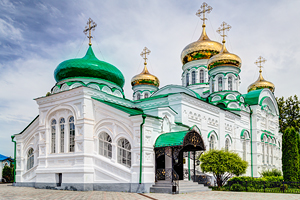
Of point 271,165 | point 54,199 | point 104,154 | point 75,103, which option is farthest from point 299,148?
point 54,199

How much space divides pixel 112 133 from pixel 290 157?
8.61 metres

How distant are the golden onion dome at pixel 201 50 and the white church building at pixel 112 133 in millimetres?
3437

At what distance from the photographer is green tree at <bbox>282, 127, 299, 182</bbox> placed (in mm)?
14656

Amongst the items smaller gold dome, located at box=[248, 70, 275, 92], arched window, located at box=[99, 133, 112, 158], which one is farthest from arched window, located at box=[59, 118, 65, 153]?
smaller gold dome, located at box=[248, 70, 275, 92]

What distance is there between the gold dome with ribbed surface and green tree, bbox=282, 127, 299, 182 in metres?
14.8

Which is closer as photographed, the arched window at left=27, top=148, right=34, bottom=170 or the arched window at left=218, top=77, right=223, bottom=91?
the arched window at left=27, top=148, right=34, bottom=170

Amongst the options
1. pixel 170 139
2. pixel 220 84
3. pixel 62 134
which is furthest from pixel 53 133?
pixel 220 84

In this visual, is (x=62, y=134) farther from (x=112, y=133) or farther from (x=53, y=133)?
(x=112, y=133)

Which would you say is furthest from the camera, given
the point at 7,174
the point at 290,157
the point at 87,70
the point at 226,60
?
the point at 226,60

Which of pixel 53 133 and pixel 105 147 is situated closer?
pixel 105 147

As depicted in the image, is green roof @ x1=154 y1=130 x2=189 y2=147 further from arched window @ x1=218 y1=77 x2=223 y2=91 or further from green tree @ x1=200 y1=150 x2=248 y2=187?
arched window @ x1=218 y1=77 x2=223 y2=91

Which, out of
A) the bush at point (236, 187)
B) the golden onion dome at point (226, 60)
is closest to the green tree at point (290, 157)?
the bush at point (236, 187)

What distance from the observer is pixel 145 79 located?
91.8ft

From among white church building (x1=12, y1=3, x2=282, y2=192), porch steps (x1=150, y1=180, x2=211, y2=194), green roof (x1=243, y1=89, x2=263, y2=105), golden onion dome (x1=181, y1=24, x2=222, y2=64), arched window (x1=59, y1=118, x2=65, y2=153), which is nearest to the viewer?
porch steps (x1=150, y1=180, x2=211, y2=194)
